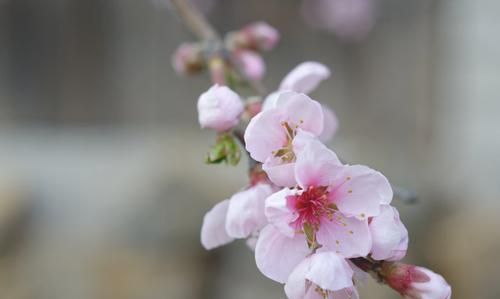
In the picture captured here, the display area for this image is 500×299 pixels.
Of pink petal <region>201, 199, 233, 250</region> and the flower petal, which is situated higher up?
pink petal <region>201, 199, 233, 250</region>

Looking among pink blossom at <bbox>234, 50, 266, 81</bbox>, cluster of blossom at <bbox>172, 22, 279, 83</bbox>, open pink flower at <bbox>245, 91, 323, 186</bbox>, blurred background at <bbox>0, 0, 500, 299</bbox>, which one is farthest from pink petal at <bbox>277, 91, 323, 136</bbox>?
blurred background at <bbox>0, 0, 500, 299</bbox>

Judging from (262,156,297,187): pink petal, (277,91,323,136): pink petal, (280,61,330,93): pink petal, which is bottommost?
(262,156,297,187): pink petal

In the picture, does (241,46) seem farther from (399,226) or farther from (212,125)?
(399,226)

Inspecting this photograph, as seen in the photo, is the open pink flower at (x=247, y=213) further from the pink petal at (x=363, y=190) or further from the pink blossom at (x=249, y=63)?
the pink blossom at (x=249, y=63)

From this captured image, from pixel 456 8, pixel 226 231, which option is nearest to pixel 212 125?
pixel 226 231

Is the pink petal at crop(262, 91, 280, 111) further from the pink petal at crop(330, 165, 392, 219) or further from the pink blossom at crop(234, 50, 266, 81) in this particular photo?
the pink blossom at crop(234, 50, 266, 81)

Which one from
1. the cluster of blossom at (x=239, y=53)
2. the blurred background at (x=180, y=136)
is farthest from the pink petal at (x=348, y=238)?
the blurred background at (x=180, y=136)

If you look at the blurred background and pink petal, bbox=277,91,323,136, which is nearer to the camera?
pink petal, bbox=277,91,323,136
